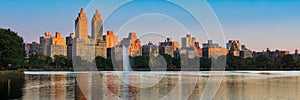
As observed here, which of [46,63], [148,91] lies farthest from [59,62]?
[148,91]

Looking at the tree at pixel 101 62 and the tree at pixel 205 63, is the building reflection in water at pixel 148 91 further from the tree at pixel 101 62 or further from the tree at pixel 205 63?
the tree at pixel 205 63

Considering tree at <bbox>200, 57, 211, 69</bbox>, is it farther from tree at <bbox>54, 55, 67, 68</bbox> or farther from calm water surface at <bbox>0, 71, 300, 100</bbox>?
calm water surface at <bbox>0, 71, 300, 100</bbox>

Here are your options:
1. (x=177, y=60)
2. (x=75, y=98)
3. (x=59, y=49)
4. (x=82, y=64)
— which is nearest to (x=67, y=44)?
(x=59, y=49)

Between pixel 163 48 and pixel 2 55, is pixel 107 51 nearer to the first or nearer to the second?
pixel 163 48

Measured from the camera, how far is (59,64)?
4636 inches

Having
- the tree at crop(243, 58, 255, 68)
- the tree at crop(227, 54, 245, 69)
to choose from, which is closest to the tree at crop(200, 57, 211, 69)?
the tree at crop(227, 54, 245, 69)

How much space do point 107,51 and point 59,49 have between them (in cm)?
7407

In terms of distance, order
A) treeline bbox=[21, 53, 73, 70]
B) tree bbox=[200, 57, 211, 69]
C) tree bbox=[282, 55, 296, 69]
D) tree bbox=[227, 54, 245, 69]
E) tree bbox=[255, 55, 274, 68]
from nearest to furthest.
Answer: treeline bbox=[21, 53, 73, 70]
tree bbox=[200, 57, 211, 69]
tree bbox=[282, 55, 296, 69]
tree bbox=[227, 54, 245, 69]
tree bbox=[255, 55, 274, 68]

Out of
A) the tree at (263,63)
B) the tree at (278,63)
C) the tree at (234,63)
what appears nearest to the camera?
the tree at (234,63)

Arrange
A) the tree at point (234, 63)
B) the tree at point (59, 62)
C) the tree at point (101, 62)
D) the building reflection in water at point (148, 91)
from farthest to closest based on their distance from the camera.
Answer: the tree at point (234, 63), the tree at point (101, 62), the tree at point (59, 62), the building reflection in water at point (148, 91)

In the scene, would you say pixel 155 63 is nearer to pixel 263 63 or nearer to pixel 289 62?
pixel 263 63

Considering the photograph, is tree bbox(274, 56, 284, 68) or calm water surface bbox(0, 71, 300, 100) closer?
calm water surface bbox(0, 71, 300, 100)

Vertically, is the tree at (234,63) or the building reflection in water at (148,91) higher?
the tree at (234,63)

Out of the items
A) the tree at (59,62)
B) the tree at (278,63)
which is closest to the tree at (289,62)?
the tree at (278,63)
